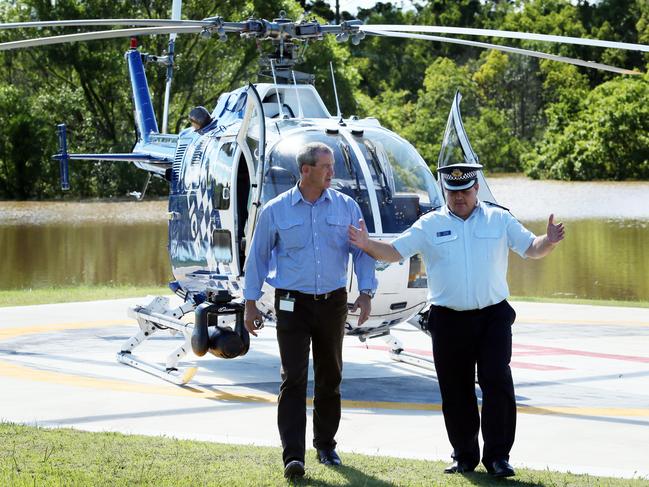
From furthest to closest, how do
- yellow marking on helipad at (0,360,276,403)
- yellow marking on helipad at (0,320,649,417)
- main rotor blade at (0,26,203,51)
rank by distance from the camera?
1. yellow marking on helipad at (0,360,276,403)
2. yellow marking on helipad at (0,320,649,417)
3. main rotor blade at (0,26,203,51)

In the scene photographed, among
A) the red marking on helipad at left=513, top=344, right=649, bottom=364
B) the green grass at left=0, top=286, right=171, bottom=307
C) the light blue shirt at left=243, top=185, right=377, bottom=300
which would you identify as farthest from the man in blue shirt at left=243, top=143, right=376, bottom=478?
the green grass at left=0, top=286, right=171, bottom=307

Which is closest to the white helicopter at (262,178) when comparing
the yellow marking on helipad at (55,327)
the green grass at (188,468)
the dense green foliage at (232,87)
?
the green grass at (188,468)

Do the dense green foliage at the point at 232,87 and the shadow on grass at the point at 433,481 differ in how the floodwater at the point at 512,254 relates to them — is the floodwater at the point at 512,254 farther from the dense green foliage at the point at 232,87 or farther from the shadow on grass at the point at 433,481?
the shadow on grass at the point at 433,481

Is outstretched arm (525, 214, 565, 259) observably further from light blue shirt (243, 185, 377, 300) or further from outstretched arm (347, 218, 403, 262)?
light blue shirt (243, 185, 377, 300)

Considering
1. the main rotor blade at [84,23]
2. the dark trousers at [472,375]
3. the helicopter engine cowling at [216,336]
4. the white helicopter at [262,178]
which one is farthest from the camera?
the helicopter engine cowling at [216,336]

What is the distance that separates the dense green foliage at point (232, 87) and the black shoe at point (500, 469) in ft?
87.9

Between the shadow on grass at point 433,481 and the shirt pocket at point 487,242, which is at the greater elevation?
the shirt pocket at point 487,242

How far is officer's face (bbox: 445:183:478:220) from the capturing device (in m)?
6.15

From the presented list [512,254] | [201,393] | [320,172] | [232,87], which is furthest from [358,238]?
[232,87]

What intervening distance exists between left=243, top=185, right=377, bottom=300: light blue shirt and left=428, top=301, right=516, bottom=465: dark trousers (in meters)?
0.64

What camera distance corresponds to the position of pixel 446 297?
20.1 feet

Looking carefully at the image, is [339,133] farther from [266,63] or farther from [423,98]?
[423,98]

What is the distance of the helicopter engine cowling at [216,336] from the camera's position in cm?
898

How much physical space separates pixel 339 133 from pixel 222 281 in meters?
1.65
